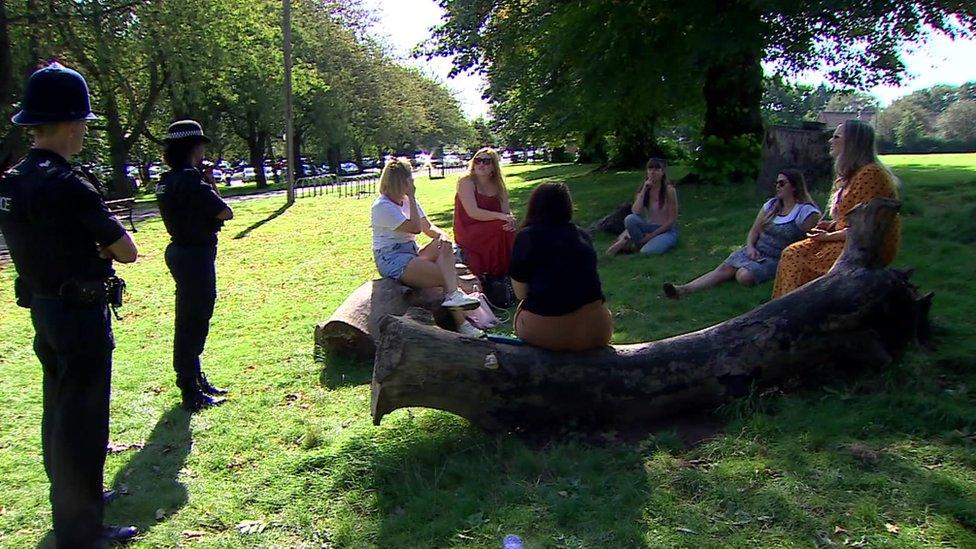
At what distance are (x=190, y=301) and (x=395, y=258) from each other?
179 cm

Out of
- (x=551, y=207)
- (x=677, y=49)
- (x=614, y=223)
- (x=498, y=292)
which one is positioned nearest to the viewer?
(x=551, y=207)

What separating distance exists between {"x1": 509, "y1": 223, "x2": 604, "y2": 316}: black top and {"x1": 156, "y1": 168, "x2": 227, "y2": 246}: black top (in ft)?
7.57

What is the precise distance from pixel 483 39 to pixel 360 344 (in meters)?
12.2

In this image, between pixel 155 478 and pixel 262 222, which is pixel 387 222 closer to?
pixel 155 478

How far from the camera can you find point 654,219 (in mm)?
9477

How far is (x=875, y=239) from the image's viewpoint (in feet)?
15.0

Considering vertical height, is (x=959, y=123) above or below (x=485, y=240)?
above

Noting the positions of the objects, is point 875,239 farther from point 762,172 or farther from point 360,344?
point 762,172

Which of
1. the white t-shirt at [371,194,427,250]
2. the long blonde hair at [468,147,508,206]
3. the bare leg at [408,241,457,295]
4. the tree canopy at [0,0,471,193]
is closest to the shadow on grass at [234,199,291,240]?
the tree canopy at [0,0,471,193]

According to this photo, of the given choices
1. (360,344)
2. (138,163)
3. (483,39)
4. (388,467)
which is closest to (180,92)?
(483,39)

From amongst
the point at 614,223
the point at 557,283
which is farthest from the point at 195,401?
the point at 614,223

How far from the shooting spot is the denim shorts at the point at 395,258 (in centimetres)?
621

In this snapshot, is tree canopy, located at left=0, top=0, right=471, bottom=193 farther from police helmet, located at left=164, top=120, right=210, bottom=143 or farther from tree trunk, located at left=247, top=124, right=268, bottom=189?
police helmet, located at left=164, top=120, right=210, bottom=143

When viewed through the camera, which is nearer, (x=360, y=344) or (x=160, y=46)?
(x=360, y=344)
